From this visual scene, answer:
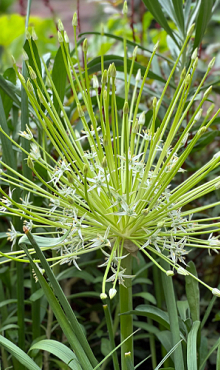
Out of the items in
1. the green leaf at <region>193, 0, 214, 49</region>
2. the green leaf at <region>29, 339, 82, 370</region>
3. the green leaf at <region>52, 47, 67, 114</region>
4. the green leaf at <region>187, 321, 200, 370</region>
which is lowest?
the green leaf at <region>29, 339, 82, 370</region>

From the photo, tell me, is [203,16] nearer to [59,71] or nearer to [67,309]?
[59,71]

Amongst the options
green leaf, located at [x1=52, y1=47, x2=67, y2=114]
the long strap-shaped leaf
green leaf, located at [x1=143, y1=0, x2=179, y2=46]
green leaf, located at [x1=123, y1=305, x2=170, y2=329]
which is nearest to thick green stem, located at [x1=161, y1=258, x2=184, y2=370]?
green leaf, located at [x1=123, y1=305, x2=170, y2=329]

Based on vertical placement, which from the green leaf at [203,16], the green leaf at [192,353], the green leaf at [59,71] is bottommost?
the green leaf at [192,353]

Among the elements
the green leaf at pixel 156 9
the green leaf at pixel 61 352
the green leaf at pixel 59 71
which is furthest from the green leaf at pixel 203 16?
the green leaf at pixel 61 352

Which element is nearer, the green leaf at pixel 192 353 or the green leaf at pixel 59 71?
the green leaf at pixel 192 353

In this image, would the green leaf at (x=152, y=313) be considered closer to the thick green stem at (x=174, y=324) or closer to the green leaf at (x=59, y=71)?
the thick green stem at (x=174, y=324)

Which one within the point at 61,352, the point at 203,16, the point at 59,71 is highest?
the point at 203,16

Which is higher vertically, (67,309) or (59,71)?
(59,71)

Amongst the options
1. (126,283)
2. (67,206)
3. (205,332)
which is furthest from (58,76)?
(205,332)

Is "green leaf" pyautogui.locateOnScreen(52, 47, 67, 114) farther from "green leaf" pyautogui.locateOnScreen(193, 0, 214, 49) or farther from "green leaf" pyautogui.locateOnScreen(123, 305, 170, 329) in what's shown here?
"green leaf" pyautogui.locateOnScreen(123, 305, 170, 329)

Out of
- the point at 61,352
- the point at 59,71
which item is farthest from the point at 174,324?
the point at 59,71

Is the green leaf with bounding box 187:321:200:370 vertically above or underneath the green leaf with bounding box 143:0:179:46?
underneath

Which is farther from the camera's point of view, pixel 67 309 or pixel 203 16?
pixel 203 16
